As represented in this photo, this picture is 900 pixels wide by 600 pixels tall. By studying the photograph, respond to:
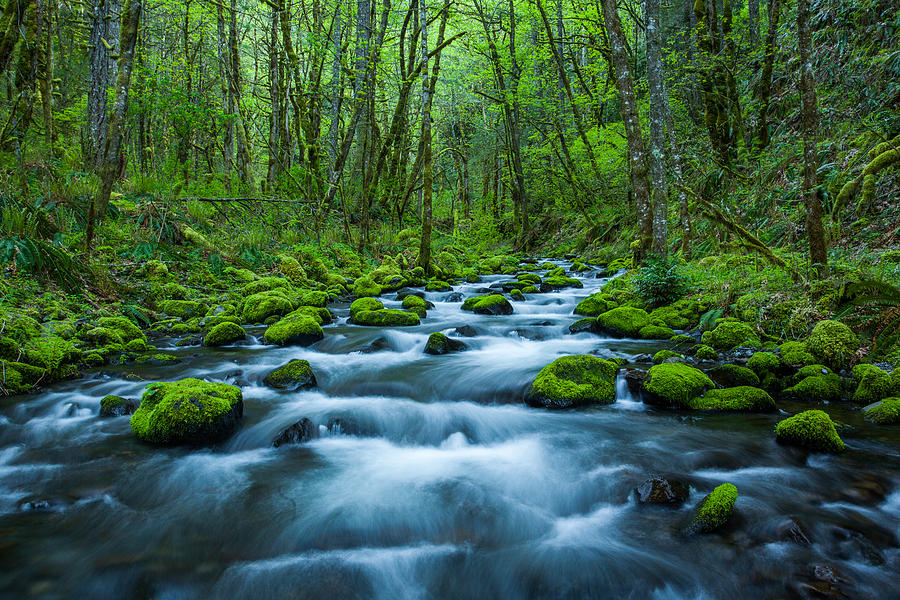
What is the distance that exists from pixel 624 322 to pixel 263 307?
662 centimetres

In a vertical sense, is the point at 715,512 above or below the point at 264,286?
below

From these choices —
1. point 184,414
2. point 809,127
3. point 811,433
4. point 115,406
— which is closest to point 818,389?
point 811,433

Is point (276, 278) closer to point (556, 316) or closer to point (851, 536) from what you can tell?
point (556, 316)

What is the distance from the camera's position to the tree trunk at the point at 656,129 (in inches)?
364

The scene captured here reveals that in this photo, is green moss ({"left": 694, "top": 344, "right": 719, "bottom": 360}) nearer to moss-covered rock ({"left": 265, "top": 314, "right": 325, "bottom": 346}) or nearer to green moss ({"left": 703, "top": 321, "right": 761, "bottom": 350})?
green moss ({"left": 703, "top": 321, "right": 761, "bottom": 350})

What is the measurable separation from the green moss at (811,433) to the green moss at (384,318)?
256 inches

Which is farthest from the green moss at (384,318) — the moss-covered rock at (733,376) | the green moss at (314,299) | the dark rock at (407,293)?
the moss-covered rock at (733,376)

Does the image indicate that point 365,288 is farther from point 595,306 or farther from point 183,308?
point 595,306

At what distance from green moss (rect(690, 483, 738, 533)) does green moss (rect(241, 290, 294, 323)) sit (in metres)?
8.05

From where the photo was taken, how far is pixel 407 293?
1244 cm

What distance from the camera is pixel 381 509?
12.4 feet

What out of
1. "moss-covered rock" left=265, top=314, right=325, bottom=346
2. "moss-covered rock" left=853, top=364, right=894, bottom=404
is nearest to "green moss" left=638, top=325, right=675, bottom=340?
"moss-covered rock" left=853, top=364, right=894, bottom=404

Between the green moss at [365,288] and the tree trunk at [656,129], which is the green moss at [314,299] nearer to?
the green moss at [365,288]

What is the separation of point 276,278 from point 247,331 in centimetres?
248
